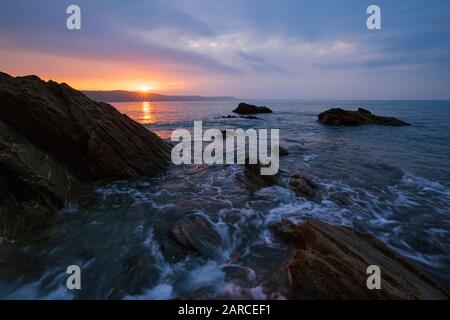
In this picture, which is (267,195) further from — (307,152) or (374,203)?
(307,152)

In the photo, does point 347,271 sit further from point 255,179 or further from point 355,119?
point 355,119

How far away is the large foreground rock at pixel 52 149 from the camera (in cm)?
762

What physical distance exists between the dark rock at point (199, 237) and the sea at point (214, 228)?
0.12 meters

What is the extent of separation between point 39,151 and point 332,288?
1048 cm

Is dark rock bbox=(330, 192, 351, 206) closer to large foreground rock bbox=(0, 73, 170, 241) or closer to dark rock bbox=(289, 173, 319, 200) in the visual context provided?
dark rock bbox=(289, 173, 319, 200)

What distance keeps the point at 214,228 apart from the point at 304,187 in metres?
5.06

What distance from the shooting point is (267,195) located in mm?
10352

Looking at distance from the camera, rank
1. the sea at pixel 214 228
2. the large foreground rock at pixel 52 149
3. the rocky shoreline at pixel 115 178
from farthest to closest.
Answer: the large foreground rock at pixel 52 149, the sea at pixel 214 228, the rocky shoreline at pixel 115 178

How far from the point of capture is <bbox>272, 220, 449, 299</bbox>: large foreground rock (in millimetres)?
4633

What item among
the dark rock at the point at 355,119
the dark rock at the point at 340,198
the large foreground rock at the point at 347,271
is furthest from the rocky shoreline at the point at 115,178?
the dark rock at the point at 355,119

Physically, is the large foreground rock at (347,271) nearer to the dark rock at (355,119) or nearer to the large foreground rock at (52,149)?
the large foreground rock at (52,149)

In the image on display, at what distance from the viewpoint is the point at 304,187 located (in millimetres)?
10750

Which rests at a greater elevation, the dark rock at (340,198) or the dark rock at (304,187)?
the dark rock at (304,187)
